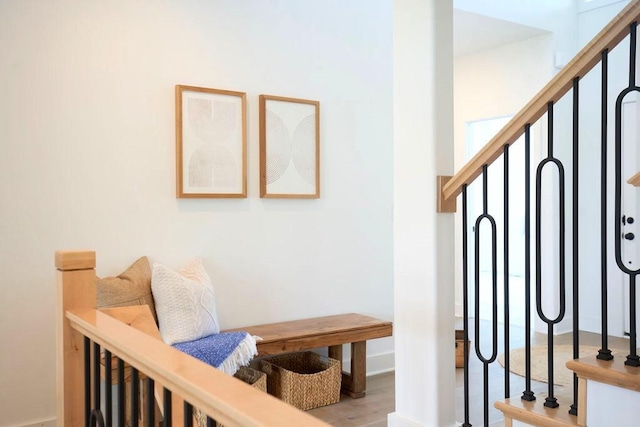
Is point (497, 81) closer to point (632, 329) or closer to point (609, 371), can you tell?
point (632, 329)

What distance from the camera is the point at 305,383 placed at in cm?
349

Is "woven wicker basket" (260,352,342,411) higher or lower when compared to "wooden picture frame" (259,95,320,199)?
lower

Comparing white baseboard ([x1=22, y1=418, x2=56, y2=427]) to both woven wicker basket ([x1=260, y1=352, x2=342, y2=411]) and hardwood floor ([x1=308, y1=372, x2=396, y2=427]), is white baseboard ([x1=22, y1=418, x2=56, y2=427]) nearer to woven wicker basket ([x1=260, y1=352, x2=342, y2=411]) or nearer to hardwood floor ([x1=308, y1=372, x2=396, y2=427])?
woven wicker basket ([x1=260, y1=352, x2=342, y2=411])

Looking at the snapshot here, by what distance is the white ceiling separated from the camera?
496 centimetres

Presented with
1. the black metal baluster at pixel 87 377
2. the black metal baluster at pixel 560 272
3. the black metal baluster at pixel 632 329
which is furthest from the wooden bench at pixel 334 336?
→ the black metal baluster at pixel 632 329

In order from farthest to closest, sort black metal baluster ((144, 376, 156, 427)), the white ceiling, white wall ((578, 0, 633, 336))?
white wall ((578, 0, 633, 336)) < the white ceiling < black metal baluster ((144, 376, 156, 427))

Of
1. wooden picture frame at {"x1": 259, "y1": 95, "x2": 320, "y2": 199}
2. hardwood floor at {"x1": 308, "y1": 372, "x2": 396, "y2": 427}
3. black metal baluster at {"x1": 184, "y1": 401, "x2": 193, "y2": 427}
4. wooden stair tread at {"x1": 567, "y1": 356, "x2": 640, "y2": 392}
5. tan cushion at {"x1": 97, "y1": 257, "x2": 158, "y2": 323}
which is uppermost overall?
wooden picture frame at {"x1": 259, "y1": 95, "x2": 320, "y2": 199}

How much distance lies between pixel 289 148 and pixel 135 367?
2.77 meters

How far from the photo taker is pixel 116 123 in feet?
10.9

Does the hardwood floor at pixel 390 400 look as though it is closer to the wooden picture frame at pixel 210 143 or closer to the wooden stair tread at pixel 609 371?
the wooden stair tread at pixel 609 371

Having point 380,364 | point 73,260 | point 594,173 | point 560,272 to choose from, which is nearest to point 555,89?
point 560,272

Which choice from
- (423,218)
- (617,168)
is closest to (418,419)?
(423,218)

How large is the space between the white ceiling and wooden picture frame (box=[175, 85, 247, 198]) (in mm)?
2114

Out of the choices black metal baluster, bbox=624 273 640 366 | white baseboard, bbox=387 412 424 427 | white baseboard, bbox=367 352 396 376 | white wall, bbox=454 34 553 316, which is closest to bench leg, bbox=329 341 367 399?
white baseboard, bbox=367 352 396 376
